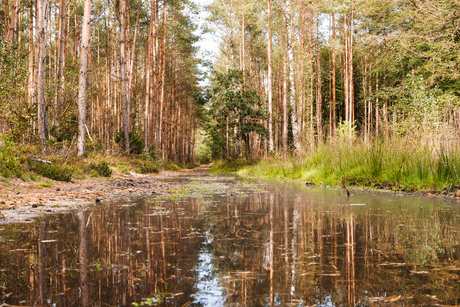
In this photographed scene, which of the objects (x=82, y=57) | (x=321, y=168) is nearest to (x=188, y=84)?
(x=82, y=57)

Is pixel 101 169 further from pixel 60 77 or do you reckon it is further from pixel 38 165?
pixel 60 77

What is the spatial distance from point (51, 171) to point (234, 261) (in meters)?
7.13

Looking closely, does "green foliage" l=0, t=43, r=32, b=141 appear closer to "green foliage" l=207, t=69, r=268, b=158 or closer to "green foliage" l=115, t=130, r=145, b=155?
"green foliage" l=115, t=130, r=145, b=155

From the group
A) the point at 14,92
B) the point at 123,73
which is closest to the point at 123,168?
the point at 14,92

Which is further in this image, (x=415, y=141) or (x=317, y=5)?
(x=317, y=5)

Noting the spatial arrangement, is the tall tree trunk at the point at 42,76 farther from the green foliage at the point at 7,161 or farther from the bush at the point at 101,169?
the green foliage at the point at 7,161

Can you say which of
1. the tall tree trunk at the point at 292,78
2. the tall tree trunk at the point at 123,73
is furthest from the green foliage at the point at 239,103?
the tall tree trunk at the point at 123,73

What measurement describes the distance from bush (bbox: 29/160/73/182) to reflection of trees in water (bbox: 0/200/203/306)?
5.05m

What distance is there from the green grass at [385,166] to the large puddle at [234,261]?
283 centimetres

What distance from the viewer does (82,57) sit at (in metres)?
11.6

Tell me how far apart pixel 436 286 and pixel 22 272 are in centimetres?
197

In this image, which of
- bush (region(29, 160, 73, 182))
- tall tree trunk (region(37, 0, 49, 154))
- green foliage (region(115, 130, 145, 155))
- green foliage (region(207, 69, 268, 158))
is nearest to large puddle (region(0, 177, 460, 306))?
bush (region(29, 160, 73, 182))

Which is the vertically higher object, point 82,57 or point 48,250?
point 82,57

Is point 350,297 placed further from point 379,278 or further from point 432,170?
point 432,170
